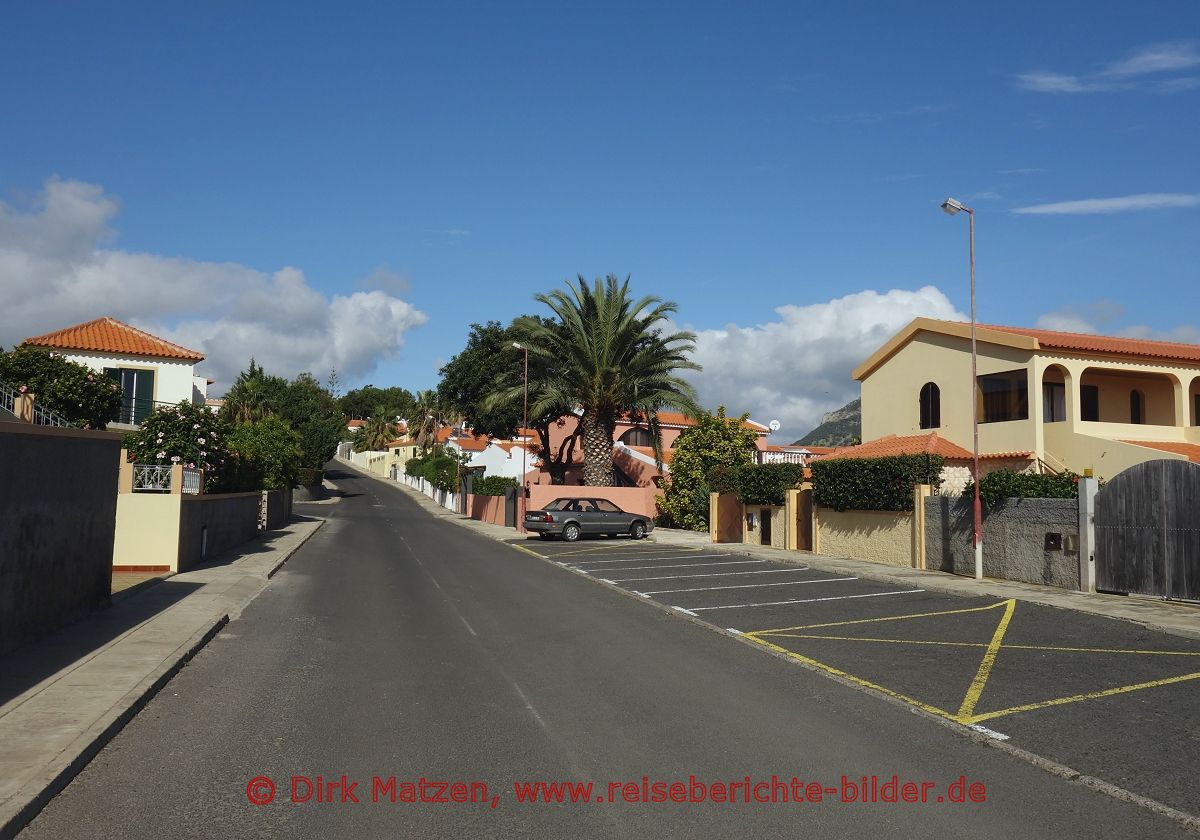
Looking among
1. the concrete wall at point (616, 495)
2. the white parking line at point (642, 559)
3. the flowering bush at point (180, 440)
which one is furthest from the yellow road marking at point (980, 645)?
the concrete wall at point (616, 495)

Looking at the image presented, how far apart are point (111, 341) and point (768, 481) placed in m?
27.5

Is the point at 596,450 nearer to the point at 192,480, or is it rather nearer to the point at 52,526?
the point at 192,480

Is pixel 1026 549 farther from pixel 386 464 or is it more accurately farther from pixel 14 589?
pixel 386 464

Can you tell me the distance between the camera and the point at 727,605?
1584 cm

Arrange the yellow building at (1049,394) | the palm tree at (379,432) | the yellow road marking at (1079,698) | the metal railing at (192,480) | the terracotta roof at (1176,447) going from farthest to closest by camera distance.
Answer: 1. the palm tree at (379,432)
2. the yellow building at (1049,394)
3. the terracotta roof at (1176,447)
4. the metal railing at (192,480)
5. the yellow road marking at (1079,698)

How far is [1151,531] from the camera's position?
1622 centimetres

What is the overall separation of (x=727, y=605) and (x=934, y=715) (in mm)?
7558

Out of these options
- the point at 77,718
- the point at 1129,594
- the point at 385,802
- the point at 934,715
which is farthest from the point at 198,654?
the point at 1129,594

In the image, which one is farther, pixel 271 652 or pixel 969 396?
pixel 969 396

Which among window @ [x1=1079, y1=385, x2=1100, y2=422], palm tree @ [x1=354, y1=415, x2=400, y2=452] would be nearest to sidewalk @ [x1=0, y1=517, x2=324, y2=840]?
window @ [x1=1079, y1=385, x2=1100, y2=422]

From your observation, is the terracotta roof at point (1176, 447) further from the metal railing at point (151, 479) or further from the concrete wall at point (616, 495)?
the metal railing at point (151, 479)

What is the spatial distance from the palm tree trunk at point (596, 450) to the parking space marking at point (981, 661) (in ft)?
77.3

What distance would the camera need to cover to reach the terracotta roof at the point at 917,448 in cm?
2806

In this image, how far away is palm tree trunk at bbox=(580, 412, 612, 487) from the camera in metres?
38.8
